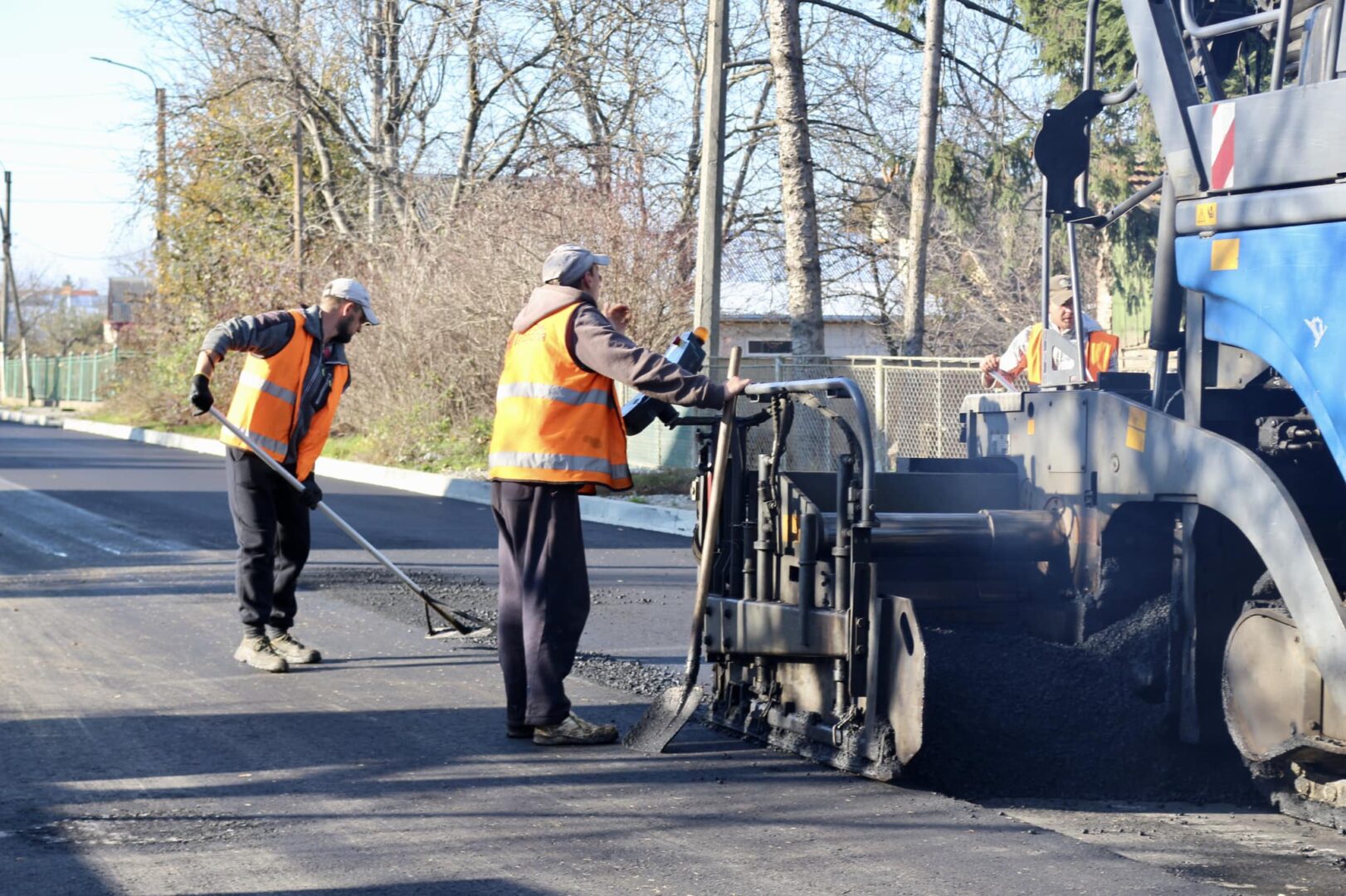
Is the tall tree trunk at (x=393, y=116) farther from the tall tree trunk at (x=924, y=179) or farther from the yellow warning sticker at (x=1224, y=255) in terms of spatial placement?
the yellow warning sticker at (x=1224, y=255)

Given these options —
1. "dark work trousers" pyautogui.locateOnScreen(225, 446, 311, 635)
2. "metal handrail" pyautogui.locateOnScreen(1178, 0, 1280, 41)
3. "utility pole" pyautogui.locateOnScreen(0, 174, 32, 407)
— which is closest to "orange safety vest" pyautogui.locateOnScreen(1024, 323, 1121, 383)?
"metal handrail" pyautogui.locateOnScreen(1178, 0, 1280, 41)

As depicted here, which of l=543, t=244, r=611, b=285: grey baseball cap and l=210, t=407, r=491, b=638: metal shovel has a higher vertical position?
l=543, t=244, r=611, b=285: grey baseball cap

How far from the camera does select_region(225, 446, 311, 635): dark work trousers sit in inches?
282

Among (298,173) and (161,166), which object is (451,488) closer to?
(298,173)

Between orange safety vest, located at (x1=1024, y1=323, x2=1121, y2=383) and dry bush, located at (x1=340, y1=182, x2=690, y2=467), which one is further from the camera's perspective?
dry bush, located at (x1=340, y1=182, x2=690, y2=467)

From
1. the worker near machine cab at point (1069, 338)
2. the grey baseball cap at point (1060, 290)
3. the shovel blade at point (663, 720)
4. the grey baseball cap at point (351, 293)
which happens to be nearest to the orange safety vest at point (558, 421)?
the shovel blade at point (663, 720)

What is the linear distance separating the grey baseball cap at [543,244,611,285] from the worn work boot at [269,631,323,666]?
7.89ft

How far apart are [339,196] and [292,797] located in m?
26.3

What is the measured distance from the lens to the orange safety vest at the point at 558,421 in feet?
18.3

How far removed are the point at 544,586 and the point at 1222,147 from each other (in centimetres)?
267

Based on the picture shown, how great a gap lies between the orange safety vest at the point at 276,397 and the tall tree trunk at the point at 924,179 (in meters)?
12.9

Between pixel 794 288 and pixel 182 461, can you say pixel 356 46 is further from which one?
pixel 794 288

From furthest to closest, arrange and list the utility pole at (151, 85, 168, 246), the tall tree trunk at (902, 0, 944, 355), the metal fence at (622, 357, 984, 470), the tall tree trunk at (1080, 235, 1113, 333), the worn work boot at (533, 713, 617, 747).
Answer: the utility pole at (151, 85, 168, 246) < the tall tree trunk at (902, 0, 944, 355) < the tall tree trunk at (1080, 235, 1113, 333) < the metal fence at (622, 357, 984, 470) < the worn work boot at (533, 713, 617, 747)

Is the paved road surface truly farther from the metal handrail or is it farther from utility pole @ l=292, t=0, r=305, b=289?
utility pole @ l=292, t=0, r=305, b=289
